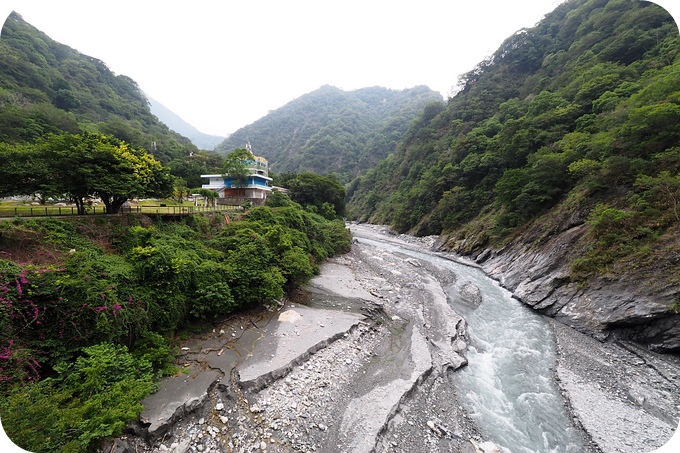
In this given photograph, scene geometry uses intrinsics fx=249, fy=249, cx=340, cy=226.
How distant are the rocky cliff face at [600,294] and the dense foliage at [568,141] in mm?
1264

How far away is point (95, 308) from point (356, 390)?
28.3 feet

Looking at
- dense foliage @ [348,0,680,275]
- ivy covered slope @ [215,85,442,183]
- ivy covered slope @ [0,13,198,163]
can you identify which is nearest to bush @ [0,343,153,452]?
dense foliage @ [348,0,680,275]

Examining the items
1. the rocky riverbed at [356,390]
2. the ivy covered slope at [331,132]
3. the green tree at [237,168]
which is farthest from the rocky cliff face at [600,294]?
the ivy covered slope at [331,132]

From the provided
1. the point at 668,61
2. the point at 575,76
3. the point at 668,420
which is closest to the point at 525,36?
the point at 575,76

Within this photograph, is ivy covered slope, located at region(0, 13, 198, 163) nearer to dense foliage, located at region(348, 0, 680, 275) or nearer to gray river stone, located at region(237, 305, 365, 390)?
gray river stone, located at region(237, 305, 365, 390)

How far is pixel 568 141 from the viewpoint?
2100cm

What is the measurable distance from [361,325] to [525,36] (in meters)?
70.4

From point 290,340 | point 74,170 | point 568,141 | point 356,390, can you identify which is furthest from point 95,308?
point 568,141

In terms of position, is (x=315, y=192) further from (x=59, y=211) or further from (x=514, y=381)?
(x=514, y=381)

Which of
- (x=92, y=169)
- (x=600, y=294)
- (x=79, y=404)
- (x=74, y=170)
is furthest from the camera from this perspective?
(x=600, y=294)

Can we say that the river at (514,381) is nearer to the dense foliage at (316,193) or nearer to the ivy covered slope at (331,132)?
the dense foliage at (316,193)

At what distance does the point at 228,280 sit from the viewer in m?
12.2

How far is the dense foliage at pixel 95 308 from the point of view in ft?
17.8

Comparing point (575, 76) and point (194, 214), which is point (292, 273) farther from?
point (575, 76)
